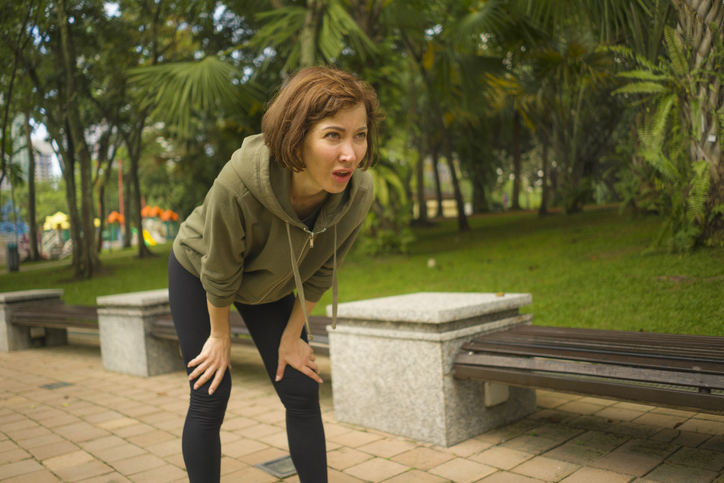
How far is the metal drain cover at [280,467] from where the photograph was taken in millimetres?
2736

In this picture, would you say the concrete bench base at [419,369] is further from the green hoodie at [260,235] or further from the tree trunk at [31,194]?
the tree trunk at [31,194]

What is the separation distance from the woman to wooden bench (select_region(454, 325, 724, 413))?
1.08 meters

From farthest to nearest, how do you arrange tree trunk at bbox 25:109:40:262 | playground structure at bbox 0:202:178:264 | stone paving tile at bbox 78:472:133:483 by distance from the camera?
playground structure at bbox 0:202:178:264, tree trunk at bbox 25:109:40:262, stone paving tile at bbox 78:472:133:483

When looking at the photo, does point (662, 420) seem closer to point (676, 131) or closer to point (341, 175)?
point (341, 175)

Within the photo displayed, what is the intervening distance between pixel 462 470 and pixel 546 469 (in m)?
0.36

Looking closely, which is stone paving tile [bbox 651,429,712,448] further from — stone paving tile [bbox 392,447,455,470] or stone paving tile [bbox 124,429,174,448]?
stone paving tile [bbox 124,429,174,448]

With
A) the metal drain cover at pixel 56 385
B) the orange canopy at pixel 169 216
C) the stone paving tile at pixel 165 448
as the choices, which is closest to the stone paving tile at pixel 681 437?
the stone paving tile at pixel 165 448

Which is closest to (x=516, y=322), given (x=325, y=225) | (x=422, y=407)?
(x=422, y=407)

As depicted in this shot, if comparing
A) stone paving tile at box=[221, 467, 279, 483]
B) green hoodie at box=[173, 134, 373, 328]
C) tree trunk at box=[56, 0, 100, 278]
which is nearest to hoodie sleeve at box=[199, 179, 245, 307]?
green hoodie at box=[173, 134, 373, 328]

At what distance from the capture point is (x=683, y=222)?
5199mm

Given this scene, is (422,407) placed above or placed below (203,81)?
below

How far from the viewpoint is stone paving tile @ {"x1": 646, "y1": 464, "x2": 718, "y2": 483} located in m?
2.30

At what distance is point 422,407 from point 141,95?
7.21 meters

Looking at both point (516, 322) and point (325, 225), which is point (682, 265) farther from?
point (325, 225)
